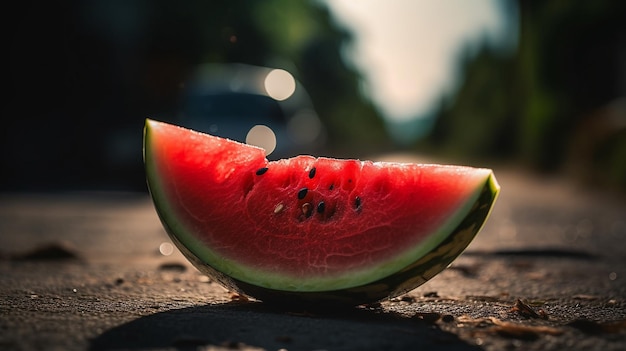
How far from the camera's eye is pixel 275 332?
184 centimetres

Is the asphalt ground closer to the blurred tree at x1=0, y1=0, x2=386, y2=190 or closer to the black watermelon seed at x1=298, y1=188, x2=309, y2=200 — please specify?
the black watermelon seed at x1=298, y1=188, x2=309, y2=200

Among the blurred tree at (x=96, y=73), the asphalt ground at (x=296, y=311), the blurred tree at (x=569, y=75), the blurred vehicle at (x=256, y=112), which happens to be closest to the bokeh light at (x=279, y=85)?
the blurred vehicle at (x=256, y=112)

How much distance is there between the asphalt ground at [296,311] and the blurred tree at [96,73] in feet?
22.6

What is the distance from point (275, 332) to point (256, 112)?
829 centimetres

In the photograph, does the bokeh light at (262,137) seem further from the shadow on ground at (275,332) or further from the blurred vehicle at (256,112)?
the shadow on ground at (275,332)

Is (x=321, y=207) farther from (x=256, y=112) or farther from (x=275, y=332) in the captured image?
(x=256, y=112)

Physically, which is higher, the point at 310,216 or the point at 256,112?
the point at 256,112

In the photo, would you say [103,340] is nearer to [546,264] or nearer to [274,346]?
[274,346]

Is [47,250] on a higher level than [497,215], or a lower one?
lower

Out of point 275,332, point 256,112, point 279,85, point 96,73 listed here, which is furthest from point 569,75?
point 275,332

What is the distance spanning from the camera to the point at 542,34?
1445 cm

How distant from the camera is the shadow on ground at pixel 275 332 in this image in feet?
5.62

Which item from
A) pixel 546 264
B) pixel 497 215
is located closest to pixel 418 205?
pixel 546 264

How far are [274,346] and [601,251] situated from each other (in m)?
3.16
